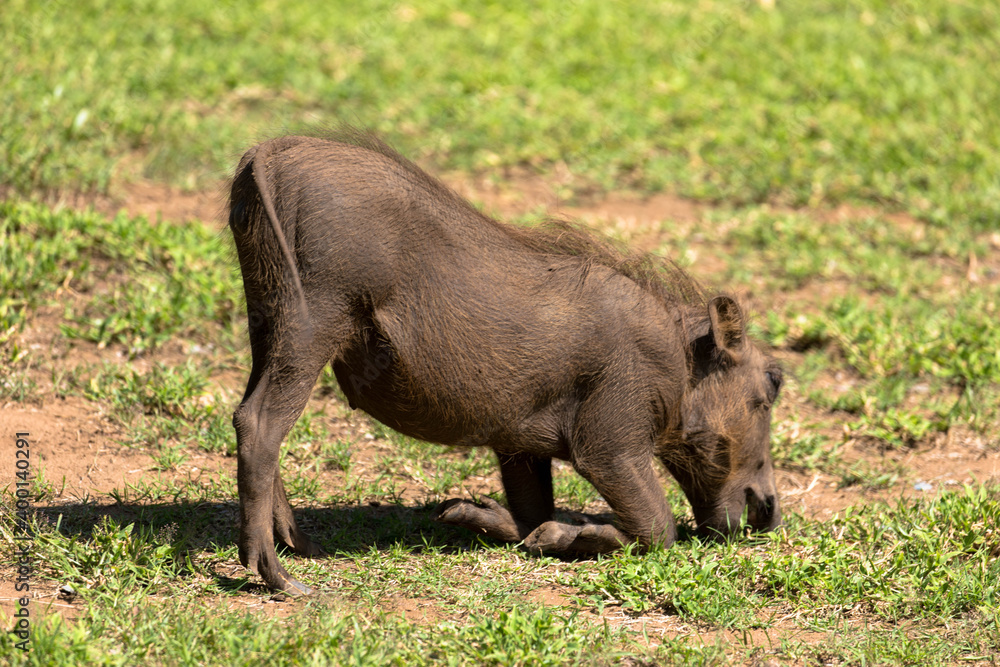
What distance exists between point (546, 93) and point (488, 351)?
211 inches

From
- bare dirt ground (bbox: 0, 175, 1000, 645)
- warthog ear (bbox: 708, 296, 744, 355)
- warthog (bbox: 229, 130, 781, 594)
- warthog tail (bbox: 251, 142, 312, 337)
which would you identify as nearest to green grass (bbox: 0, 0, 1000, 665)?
bare dirt ground (bbox: 0, 175, 1000, 645)

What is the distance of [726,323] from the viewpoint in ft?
12.7

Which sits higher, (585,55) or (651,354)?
(585,55)

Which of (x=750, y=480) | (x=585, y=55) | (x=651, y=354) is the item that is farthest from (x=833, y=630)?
(x=585, y=55)

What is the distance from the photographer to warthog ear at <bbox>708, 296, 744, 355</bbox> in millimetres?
3811

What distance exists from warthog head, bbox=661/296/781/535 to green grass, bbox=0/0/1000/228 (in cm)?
354

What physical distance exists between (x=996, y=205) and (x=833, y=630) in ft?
15.4

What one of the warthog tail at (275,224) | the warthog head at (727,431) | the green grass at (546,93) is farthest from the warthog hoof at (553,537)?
the green grass at (546,93)

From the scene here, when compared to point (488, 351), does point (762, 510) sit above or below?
below

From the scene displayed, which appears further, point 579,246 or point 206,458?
point 206,458

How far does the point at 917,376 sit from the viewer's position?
555cm

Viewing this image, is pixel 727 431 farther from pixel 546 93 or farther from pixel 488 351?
pixel 546 93

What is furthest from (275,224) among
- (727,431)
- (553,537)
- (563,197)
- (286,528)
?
(563,197)

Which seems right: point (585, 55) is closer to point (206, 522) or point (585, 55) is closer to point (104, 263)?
point (104, 263)
